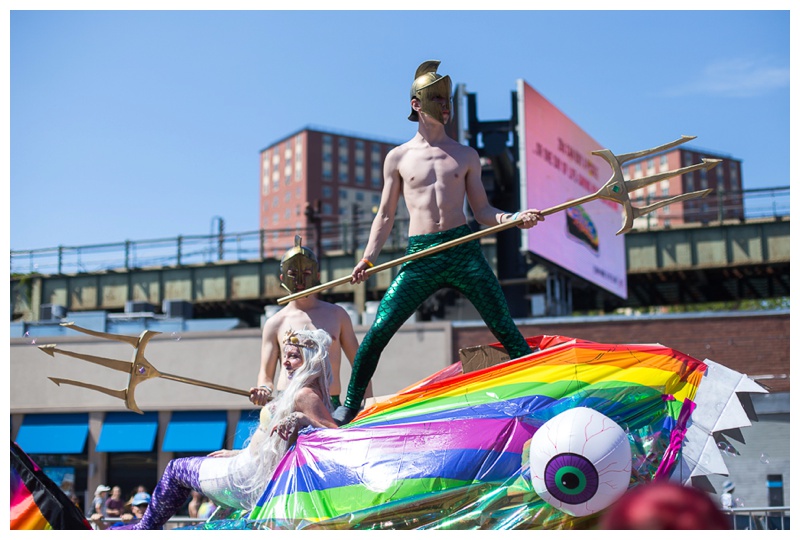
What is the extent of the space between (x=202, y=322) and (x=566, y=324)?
9637mm

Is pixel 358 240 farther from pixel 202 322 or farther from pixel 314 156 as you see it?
pixel 314 156

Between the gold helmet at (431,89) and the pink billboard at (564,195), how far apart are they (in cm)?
1765

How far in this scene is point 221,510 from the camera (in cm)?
623

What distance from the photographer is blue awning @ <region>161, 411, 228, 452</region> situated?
23328 millimetres

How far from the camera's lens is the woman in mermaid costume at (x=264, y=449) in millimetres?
5926

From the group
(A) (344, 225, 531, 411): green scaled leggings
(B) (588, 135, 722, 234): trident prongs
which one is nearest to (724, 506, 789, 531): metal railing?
(A) (344, 225, 531, 411): green scaled leggings

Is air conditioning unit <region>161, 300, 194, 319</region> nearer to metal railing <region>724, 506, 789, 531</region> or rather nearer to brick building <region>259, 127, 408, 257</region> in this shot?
metal railing <region>724, 506, 789, 531</region>

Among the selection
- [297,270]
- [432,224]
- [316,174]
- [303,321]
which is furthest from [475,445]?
[316,174]

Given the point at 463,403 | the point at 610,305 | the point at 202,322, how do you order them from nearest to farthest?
the point at 463,403 < the point at 202,322 < the point at 610,305

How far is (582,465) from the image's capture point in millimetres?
4863

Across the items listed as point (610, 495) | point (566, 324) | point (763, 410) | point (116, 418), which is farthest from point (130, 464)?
point (610, 495)

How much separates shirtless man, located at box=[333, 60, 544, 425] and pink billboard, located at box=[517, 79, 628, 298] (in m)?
17.7

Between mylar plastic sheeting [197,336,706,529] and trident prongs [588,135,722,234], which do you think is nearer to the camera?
mylar plastic sheeting [197,336,706,529]

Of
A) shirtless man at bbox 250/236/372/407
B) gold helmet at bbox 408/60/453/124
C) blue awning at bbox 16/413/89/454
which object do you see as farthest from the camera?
blue awning at bbox 16/413/89/454
